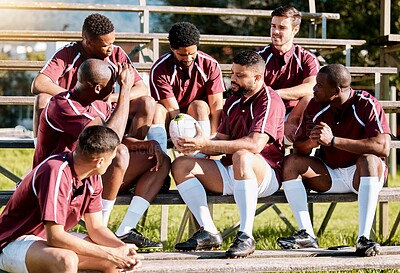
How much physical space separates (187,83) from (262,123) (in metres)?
0.73

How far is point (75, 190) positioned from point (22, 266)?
1.45 feet

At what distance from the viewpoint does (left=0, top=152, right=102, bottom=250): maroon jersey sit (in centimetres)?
377

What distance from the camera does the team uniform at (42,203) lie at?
3.77 meters

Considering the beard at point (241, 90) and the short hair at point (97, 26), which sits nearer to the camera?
the beard at point (241, 90)

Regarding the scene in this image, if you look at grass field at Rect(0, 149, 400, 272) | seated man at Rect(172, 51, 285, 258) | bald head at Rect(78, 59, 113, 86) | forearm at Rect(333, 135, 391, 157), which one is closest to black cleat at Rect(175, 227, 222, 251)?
seated man at Rect(172, 51, 285, 258)

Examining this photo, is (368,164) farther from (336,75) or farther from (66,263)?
(66,263)

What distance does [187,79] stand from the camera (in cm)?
532

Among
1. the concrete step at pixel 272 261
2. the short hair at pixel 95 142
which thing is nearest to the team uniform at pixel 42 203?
the short hair at pixel 95 142

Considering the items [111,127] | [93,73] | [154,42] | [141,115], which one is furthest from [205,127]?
[154,42]

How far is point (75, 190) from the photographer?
3.96 metres

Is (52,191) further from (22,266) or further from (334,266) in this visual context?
(334,266)

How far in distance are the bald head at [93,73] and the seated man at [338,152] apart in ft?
4.22

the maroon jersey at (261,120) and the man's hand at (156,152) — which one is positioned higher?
the maroon jersey at (261,120)

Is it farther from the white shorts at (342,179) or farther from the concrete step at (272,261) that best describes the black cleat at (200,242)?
the white shorts at (342,179)
